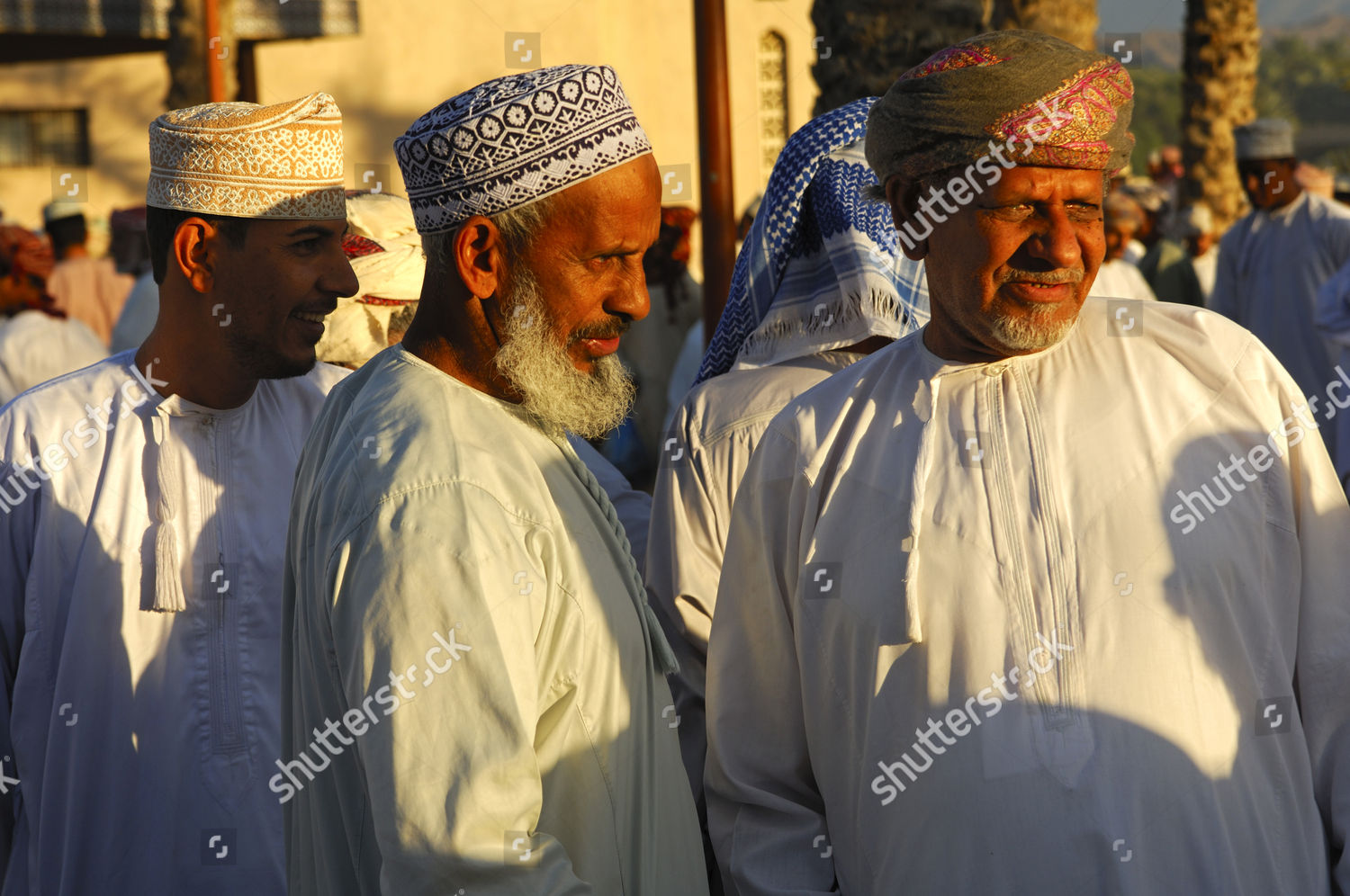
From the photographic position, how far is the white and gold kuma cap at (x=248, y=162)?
2934mm

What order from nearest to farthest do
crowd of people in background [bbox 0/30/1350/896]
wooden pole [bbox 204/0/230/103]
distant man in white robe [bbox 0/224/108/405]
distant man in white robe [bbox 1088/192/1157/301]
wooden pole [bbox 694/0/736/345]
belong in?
crowd of people in background [bbox 0/30/1350/896]
wooden pole [bbox 694/0/736/345]
distant man in white robe [bbox 0/224/108/405]
distant man in white robe [bbox 1088/192/1157/301]
wooden pole [bbox 204/0/230/103]

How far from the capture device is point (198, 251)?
9.82 feet

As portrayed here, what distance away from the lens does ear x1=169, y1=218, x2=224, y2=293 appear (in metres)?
2.98

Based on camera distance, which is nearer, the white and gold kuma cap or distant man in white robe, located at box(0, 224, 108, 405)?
the white and gold kuma cap

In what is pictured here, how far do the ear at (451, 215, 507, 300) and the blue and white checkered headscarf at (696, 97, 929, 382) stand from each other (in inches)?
40.7

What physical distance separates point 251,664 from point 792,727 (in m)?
1.26

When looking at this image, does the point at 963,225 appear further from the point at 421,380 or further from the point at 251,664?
the point at 251,664

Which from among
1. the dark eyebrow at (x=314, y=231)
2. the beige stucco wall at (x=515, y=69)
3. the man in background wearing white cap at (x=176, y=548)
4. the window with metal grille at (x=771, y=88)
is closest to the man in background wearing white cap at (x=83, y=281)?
the beige stucco wall at (x=515, y=69)

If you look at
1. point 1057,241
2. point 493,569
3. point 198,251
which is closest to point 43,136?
point 198,251

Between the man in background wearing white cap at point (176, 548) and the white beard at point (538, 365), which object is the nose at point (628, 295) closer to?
the white beard at point (538, 365)

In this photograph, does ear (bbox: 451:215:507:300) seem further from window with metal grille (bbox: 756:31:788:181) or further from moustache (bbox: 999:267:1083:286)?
window with metal grille (bbox: 756:31:788:181)

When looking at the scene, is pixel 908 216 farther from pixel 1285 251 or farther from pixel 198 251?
pixel 1285 251

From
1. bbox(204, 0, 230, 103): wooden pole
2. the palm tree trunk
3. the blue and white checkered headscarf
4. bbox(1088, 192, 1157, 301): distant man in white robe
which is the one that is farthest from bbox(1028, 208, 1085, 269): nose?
the palm tree trunk

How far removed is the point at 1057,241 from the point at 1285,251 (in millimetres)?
7264
